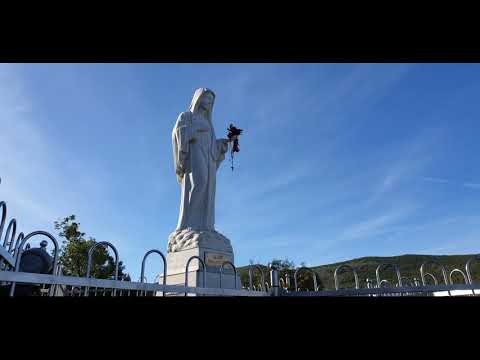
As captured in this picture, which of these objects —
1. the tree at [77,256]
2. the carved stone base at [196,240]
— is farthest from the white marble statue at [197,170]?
the tree at [77,256]

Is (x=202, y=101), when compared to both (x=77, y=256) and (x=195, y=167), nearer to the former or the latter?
(x=195, y=167)

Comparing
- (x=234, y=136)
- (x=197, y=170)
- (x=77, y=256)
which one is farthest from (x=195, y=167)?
(x=77, y=256)

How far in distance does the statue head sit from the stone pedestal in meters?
4.39

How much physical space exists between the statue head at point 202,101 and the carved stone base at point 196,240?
4299mm

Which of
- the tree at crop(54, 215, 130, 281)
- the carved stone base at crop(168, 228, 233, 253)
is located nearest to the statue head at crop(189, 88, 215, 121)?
the carved stone base at crop(168, 228, 233, 253)

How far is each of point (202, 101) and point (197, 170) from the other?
2.67 m

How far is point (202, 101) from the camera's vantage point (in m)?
10.6

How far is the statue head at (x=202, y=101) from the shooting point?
417 inches

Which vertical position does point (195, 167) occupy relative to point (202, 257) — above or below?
above
